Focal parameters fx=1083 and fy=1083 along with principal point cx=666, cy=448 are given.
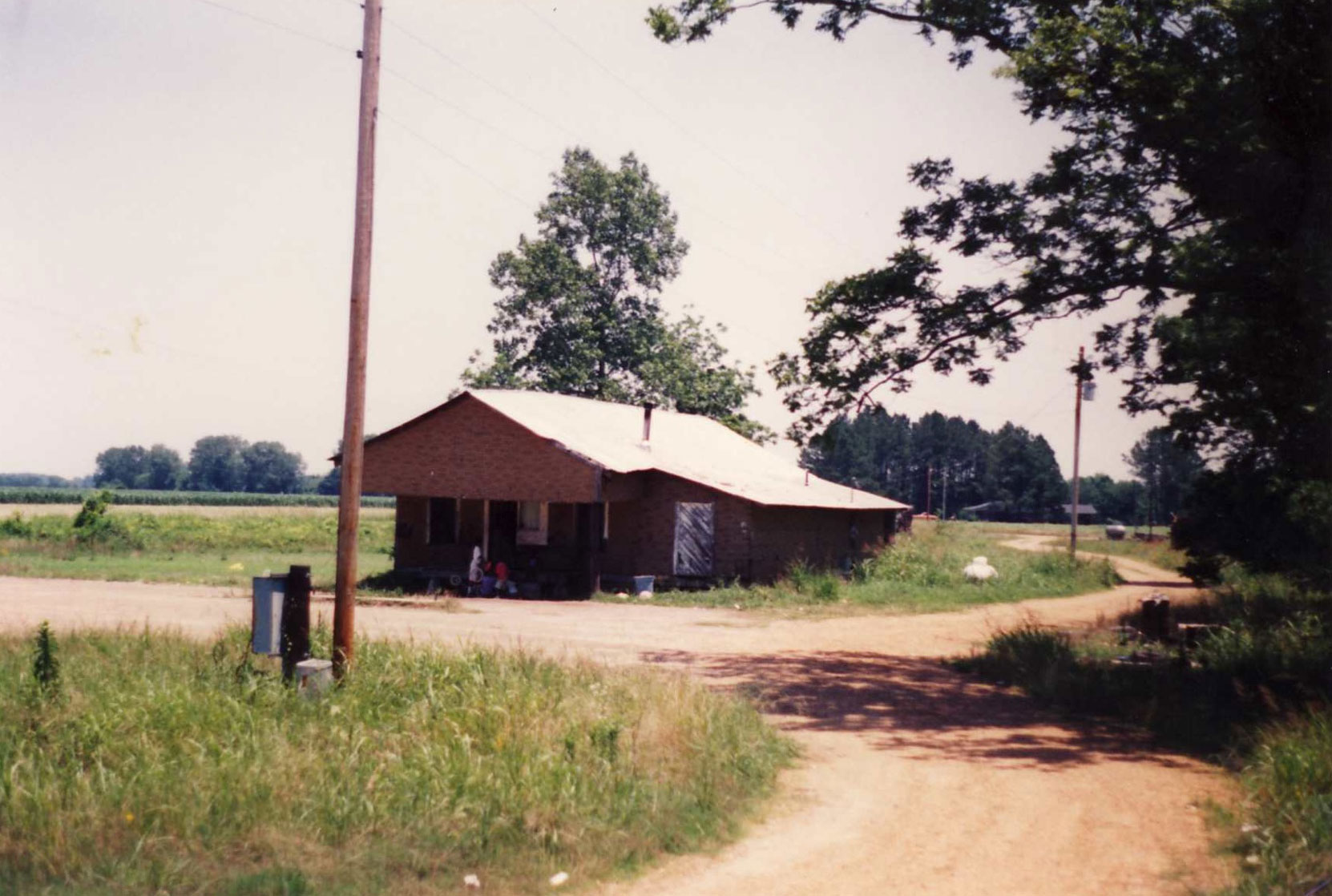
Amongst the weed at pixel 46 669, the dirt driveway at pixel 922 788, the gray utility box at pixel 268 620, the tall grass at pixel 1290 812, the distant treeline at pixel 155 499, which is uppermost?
the distant treeline at pixel 155 499

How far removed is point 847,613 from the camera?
78.4ft

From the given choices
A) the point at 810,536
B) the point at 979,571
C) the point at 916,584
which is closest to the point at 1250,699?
the point at 916,584

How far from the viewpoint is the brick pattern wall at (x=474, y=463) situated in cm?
2694

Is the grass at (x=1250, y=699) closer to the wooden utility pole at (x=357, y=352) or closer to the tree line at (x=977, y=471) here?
the wooden utility pole at (x=357, y=352)

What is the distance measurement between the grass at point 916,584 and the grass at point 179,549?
10959mm

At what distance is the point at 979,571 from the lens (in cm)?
3253

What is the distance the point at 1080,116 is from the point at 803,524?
18.5 meters

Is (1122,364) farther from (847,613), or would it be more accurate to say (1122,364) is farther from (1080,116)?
(847,613)

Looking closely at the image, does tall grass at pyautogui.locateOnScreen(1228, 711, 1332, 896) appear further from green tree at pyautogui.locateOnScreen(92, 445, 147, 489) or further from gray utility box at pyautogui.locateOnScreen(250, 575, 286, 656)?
green tree at pyautogui.locateOnScreen(92, 445, 147, 489)

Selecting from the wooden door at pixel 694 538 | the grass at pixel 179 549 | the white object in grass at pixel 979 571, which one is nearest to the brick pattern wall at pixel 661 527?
the wooden door at pixel 694 538

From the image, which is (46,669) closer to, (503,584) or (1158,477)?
(503,584)

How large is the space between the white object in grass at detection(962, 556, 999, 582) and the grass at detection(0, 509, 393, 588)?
1765 cm

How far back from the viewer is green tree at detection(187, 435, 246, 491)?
154m

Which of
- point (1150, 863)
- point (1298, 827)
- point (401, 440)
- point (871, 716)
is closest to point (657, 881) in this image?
point (1150, 863)
